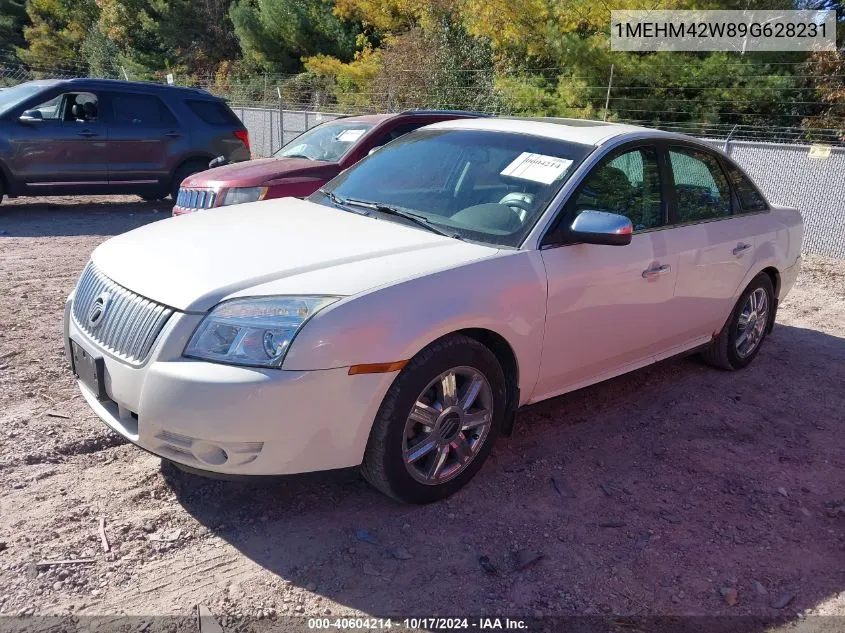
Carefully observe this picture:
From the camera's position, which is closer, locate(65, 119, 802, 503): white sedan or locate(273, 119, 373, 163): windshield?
locate(65, 119, 802, 503): white sedan

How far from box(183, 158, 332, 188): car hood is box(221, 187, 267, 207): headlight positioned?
5cm

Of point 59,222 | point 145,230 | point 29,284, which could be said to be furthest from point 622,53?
point 145,230

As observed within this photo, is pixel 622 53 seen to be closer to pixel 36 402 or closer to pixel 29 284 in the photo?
pixel 29 284

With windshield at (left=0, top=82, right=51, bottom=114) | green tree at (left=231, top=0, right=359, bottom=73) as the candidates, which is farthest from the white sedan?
green tree at (left=231, top=0, right=359, bottom=73)

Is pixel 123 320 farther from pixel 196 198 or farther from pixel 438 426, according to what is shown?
pixel 196 198

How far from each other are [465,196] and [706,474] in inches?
77.1

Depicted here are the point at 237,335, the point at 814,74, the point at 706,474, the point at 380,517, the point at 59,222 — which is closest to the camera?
the point at 237,335

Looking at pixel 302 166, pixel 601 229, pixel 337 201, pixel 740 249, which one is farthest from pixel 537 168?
pixel 302 166

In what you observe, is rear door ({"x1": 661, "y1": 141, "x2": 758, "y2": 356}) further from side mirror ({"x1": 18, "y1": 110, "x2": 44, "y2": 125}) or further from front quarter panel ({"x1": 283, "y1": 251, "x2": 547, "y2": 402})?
side mirror ({"x1": 18, "y1": 110, "x2": 44, "y2": 125})

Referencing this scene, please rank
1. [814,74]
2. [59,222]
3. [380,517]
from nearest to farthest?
[380,517], [59,222], [814,74]

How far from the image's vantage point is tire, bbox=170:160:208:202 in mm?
11492

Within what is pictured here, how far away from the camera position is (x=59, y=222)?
33.8 ft

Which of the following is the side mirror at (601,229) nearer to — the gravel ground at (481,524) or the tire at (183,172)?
the gravel ground at (481,524)

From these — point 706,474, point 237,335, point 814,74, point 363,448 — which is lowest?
point 706,474
